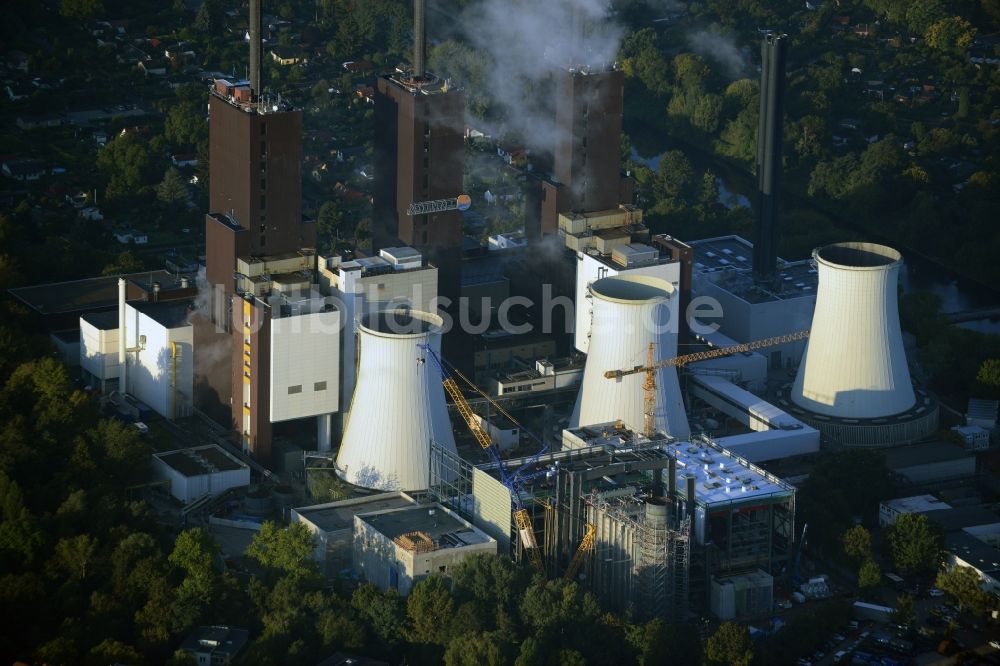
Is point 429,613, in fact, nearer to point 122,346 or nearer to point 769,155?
point 122,346

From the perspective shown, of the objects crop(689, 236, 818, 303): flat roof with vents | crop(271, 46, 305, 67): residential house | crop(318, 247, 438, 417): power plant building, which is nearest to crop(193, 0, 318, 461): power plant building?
crop(318, 247, 438, 417): power plant building

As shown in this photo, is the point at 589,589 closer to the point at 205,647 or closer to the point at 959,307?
the point at 205,647

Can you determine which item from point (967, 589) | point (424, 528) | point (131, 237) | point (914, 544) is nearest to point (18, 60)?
point (131, 237)

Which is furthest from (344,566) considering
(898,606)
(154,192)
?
(154,192)

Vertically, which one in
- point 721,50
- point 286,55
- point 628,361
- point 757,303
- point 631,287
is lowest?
point 757,303

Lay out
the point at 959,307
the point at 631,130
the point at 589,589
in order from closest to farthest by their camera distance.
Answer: the point at 589,589 → the point at 959,307 → the point at 631,130

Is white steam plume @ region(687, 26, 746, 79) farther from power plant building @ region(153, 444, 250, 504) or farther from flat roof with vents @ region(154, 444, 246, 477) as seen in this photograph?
power plant building @ region(153, 444, 250, 504)
